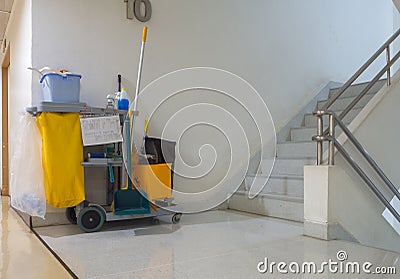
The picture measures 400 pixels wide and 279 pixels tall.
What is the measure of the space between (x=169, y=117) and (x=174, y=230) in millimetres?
1149

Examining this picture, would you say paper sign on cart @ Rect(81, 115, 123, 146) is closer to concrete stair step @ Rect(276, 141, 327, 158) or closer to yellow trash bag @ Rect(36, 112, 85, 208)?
yellow trash bag @ Rect(36, 112, 85, 208)

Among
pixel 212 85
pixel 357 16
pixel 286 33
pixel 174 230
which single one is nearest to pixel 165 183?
pixel 174 230

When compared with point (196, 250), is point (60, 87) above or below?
above

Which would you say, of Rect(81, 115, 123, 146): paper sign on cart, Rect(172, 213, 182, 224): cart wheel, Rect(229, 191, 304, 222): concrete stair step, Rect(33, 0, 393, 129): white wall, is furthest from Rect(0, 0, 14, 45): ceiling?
Rect(229, 191, 304, 222): concrete stair step

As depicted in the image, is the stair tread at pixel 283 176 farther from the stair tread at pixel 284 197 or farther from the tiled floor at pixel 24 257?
the tiled floor at pixel 24 257

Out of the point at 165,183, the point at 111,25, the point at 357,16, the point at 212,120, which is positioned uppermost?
the point at 357,16

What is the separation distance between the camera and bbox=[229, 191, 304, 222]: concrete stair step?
2867 mm

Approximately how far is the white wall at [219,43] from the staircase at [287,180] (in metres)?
0.30

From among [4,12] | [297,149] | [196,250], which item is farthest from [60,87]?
[4,12]

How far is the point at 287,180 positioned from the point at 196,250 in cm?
142

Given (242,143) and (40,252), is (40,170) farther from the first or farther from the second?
(242,143)

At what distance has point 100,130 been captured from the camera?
254 centimetres

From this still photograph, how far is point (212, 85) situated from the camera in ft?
11.8

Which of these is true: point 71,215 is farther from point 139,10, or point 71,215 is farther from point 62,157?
point 139,10
